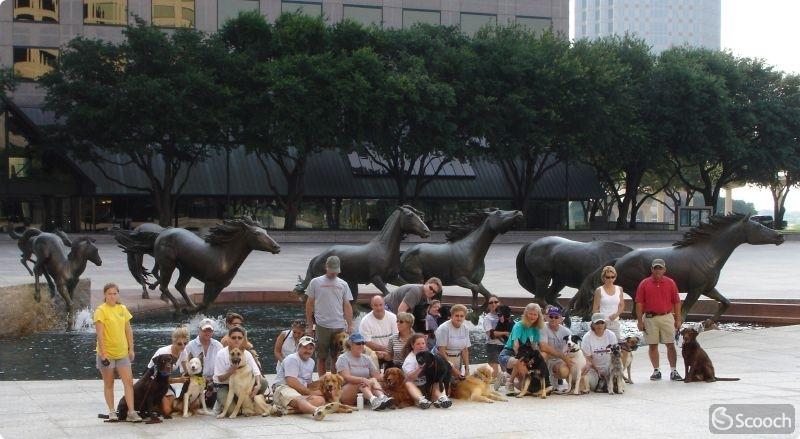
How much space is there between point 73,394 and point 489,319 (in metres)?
5.56

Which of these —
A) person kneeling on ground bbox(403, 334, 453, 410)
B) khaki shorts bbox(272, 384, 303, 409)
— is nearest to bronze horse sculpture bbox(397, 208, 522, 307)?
person kneeling on ground bbox(403, 334, 453, 410)

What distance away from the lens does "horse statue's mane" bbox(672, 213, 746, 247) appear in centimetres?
1848

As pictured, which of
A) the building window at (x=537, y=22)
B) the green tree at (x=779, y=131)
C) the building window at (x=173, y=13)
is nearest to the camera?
the building window at (x=173, y=13)

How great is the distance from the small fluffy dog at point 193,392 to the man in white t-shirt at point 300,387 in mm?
827

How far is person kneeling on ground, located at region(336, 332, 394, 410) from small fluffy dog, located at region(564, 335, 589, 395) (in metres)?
A: 2.48

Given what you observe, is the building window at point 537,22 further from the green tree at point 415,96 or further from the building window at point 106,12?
the building window at point 106,12

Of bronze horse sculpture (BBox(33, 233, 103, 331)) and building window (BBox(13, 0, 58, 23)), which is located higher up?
building window (BBox(13, 0, 58, 23))

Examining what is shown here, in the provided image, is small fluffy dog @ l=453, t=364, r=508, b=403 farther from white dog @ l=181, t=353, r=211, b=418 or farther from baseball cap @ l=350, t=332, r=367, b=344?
white dog @ l=181, t=353, r=211, b=418

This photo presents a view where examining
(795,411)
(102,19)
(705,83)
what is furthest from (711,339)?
(102,19)

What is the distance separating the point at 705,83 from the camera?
204ft

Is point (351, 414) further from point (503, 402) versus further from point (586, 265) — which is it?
point (586, 265)

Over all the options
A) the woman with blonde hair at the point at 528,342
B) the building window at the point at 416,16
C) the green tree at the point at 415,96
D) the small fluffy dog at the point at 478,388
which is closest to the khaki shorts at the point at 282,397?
the small fluffy dog at the point at 478,388

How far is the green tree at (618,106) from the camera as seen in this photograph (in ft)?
187

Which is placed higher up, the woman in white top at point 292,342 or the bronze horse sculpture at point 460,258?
the bronze horse sculpture at point 460,258
